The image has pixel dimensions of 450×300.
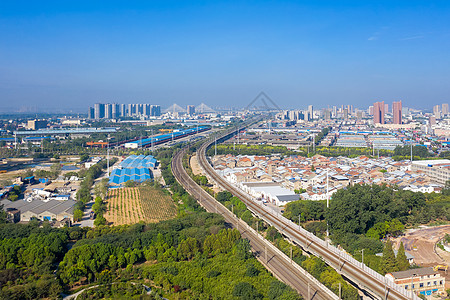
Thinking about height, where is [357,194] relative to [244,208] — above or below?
above

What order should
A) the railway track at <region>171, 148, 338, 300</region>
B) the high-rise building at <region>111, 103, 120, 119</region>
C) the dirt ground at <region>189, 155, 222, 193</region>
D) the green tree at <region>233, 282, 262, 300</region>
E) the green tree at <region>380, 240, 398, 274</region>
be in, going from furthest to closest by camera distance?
the high-rise building at <region>111, 103, 120, 119</region>
the dirt ground at <region>189, 155, 222, 193</region>
the green tree at <region>380, 240, 398, 274</region>
the railway track at <region>171, 148, 338, 300</region>
the green tree at <region>233, 282, 262, 300</region>

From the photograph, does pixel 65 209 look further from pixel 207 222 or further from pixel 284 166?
pixel 284 166

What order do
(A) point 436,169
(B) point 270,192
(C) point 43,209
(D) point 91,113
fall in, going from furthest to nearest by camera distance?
1. (D) point 91,113
2. (A) point 436,169
3. (B) point 270,192
4. (C) point 43,209

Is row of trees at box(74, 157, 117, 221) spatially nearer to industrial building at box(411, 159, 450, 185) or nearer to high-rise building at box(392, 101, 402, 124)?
industrial building at box(411, 159, 450, 185)

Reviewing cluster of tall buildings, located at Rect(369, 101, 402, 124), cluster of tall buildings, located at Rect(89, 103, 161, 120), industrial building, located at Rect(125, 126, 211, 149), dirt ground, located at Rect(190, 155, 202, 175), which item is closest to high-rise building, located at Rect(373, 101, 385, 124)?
cluster of tall buildings, located at Rect(369, 101, 402, 124)

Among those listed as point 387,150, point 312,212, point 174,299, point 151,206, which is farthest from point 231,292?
point 387,150

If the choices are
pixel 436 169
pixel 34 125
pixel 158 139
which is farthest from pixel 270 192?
pixel 34 125

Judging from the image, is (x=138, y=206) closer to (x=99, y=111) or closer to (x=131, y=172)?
(x=131, y=172)
